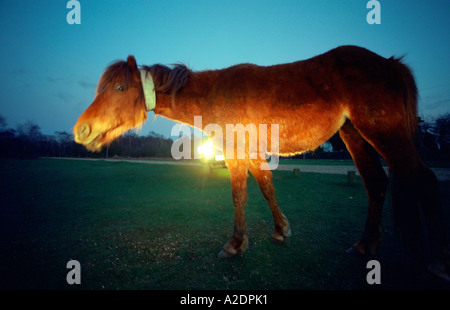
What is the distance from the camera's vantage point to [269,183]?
3.02 meters

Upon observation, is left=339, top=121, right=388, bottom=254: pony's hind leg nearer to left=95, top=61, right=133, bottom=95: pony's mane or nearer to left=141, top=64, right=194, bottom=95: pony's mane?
left=141, top=64, right=194, bottom=95: pony's mane

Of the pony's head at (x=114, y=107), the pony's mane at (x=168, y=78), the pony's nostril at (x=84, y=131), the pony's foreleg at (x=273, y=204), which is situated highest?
the pony's mane at (x=168, y=78)

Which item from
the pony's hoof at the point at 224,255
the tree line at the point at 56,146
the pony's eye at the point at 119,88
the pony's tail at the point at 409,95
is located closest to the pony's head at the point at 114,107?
the pony's eye at the point at 119,88

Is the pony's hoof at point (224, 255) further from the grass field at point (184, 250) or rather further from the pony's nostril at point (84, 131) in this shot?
the pony's nostril at point (84, 131)

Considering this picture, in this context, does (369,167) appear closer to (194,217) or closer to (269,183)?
(269,183)

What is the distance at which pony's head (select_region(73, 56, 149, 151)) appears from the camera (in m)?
2.34

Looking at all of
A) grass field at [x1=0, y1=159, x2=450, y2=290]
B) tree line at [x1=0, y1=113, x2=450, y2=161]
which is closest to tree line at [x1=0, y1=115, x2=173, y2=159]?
tree line at [x1=0, y1=113, x2=450, y2=161]

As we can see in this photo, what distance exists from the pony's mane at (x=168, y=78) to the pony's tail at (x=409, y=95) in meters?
2.72

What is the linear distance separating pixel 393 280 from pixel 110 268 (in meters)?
3.17

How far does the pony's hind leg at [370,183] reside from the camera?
2.47 metres

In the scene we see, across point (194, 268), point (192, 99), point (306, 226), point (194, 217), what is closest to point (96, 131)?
point (192, 99)

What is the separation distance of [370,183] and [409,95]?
123cm

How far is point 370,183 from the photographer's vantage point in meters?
2.62
